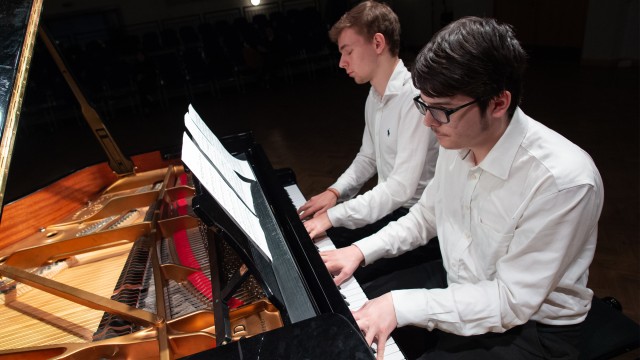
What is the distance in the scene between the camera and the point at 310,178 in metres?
4.28

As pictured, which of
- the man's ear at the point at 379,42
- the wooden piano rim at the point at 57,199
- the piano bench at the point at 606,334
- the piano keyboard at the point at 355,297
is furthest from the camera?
the wooden piano rim at the point at 57,199

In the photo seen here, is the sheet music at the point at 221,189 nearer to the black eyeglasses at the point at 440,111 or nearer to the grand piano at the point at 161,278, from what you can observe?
the grand piano at the point at 161,278

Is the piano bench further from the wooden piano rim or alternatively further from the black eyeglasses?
the wooden piano rim

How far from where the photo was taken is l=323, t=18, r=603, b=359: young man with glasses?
108 centimetres

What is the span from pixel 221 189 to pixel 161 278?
512 millimetres

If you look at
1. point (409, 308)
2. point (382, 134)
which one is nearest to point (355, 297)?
point (409, 308)

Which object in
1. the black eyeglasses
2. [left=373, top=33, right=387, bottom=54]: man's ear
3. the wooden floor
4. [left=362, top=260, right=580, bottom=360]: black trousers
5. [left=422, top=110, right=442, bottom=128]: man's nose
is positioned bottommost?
the wooden floor

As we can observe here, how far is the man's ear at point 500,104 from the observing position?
1.11m

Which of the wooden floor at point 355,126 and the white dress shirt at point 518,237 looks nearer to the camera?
the white dress shirt at point 518,237

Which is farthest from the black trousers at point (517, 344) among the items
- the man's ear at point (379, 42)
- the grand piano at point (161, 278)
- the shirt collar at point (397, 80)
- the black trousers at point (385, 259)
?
the man's ear at point (379, 42)

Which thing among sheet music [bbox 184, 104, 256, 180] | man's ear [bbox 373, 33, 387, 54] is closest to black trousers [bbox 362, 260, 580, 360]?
sheet music [bbox 184, 104, 256, 180]

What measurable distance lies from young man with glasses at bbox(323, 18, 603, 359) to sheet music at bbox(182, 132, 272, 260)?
0.40 metres

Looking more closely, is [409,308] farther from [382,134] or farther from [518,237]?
[382,134]

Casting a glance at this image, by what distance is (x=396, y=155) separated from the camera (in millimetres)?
2041
